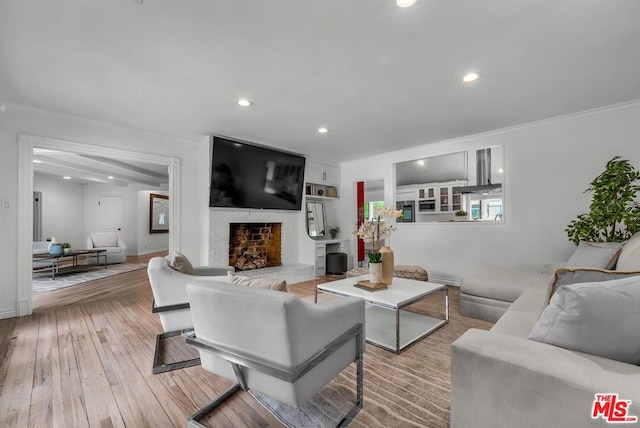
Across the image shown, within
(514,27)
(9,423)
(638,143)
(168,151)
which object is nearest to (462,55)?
(514,27)

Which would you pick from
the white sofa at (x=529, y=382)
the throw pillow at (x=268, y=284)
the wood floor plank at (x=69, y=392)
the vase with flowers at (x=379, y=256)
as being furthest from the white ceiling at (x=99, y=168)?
the white sofa at (x=529, y=382)

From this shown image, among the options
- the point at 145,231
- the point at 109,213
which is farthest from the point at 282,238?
the point at 109,213

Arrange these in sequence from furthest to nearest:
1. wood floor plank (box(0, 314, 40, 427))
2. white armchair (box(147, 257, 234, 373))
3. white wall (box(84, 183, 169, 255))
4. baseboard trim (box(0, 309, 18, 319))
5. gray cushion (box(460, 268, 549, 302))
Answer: white wall (box(84, 183, 169, 255))
baseboard trim (box(0, 309, 18, 319))
gray cushion (box(460, 268, 549, 302))
white armchair (box(147, 257, 234, 373))
wood floor plank (box(0, 314, 40, 427))

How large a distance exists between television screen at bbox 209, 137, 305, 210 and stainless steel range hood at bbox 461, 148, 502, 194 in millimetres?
2962

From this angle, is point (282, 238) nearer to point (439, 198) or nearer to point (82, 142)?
point (439, 198)

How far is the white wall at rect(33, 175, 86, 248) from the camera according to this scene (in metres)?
7.65

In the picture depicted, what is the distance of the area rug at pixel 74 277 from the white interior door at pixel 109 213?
212 centimetres

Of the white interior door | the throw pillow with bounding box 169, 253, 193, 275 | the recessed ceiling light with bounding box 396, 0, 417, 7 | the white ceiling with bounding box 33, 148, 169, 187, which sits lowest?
the throw pillow with bounding box 169, 253, 193, 275

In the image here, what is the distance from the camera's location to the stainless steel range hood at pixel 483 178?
4.09 metres

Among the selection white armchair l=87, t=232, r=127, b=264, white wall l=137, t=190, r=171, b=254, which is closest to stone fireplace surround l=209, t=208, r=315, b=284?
white armchair l=87, t=232, r=127, b=264

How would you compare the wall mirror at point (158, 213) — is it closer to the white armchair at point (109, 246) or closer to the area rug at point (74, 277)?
the white armchair at point (109, 246)

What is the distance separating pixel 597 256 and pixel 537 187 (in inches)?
68.8

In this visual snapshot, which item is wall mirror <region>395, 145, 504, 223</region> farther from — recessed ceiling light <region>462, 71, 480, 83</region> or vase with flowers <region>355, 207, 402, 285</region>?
vase with flowers <region>355, 207, 402, 285</region>

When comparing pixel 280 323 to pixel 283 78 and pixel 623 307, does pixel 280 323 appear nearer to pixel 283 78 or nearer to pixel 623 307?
pixel 623 307
